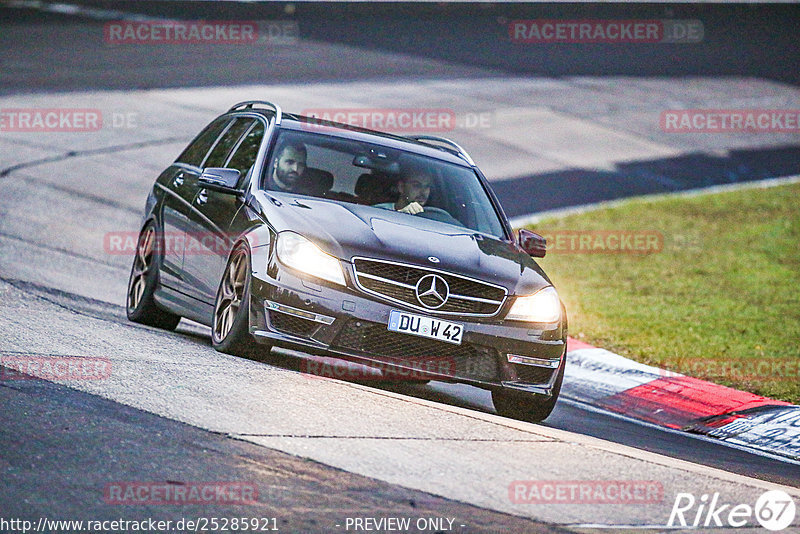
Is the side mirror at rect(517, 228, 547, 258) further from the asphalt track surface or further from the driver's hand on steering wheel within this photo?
the asphalt track surface

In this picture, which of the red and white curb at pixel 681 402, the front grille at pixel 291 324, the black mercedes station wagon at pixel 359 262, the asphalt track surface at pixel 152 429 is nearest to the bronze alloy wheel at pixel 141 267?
the black mercedes station wagon at pixel 359 262

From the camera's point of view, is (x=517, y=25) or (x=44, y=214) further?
(x=517, y=25)

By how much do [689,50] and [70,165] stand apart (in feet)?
65.1

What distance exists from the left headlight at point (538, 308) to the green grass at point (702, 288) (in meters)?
2.92

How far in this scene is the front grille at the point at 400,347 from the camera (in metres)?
7.93

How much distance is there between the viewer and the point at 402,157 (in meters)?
9.69

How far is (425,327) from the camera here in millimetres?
→ 7953

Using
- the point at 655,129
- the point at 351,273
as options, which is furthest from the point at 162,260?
the point at 655,129

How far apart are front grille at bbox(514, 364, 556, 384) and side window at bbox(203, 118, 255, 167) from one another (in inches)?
117

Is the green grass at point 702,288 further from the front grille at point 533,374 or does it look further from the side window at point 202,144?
the side window at point 202,144

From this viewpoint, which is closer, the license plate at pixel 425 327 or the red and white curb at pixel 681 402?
the license plate at pixel 425 327

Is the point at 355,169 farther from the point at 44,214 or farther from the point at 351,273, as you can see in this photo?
the point at 44,214

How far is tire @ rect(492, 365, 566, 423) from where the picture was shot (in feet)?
28.0

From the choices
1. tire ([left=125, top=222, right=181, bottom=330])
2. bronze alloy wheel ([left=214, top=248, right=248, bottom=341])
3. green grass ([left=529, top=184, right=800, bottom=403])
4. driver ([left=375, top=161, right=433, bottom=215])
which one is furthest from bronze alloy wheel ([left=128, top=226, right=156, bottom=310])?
green grass ([left=529, top=184, right=800, bottom=403])
